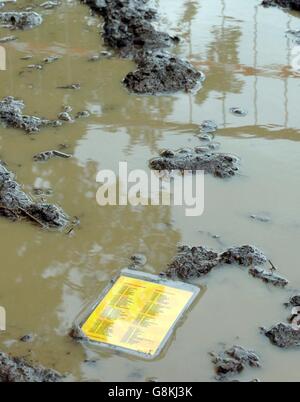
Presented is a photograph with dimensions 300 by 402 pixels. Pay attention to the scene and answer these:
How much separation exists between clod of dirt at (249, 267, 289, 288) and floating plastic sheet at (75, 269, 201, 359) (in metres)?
0.28

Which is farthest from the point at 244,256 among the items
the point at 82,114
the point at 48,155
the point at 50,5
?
the point at 50,5

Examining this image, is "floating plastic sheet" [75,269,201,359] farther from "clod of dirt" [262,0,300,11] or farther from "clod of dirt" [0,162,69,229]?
"clod of dirt" [262,0,300,11]

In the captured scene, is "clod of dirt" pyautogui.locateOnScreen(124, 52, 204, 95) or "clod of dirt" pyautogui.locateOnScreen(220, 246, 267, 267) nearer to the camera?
"clod of dirt" pyautogui.locateOnScreen(220, 246, 267, 267)

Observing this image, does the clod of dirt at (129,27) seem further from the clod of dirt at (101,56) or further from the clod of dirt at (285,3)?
the clod of dirt at (285,3)

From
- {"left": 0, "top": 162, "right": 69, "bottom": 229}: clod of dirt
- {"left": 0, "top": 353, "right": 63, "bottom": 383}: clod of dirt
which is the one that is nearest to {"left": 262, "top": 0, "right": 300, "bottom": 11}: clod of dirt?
{"left": 0, "top": 162, "right": 69, "bottom": 229}: clod of dirt

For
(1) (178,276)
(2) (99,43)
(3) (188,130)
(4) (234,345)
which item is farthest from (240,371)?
(2) (99,43)

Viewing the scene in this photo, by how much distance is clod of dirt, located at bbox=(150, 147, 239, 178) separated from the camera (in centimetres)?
436

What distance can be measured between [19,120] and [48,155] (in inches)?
18.9

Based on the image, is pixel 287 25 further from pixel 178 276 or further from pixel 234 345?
pixel 234 345

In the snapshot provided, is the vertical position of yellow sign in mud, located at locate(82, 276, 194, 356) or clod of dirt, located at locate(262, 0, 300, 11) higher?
clod of dirt, located at locate(262, 0, 300, 11)

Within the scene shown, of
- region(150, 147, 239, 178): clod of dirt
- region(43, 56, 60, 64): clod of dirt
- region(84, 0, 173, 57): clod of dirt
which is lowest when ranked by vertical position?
region(150, 147, 239, 178): clod of dirt

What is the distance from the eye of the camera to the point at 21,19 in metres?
6.30

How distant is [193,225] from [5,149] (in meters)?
1.35

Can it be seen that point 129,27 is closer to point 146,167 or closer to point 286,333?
point 146,167
